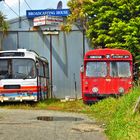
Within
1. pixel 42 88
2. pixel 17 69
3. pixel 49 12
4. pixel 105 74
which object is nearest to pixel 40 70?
pixel 42 88

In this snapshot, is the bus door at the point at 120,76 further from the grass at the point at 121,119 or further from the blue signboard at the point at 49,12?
the blue signboard at the point at 49,12

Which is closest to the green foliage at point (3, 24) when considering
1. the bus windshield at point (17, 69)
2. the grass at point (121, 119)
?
the bus windshield at point (17, 69)

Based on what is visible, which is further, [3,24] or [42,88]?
[3,24]

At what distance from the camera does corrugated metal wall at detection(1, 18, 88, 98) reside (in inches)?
1289

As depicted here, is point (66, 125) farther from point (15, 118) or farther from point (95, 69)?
point (95, 69)

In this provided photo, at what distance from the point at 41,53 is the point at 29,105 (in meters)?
9.23

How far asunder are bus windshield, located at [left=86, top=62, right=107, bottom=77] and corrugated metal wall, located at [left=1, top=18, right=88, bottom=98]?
25.6ft

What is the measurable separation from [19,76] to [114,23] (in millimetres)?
8658

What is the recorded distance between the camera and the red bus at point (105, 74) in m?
24.6

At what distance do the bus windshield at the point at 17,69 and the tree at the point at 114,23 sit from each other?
776 cm

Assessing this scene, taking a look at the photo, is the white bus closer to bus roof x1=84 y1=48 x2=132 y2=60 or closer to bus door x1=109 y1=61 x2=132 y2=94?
bus roof x1=84 y1=48 x2=132 y2=60

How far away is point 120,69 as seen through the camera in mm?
25062

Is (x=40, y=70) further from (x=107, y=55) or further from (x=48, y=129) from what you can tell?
(x=48, y=129)

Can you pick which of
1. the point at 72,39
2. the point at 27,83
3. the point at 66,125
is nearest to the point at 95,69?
the point at 27,83
